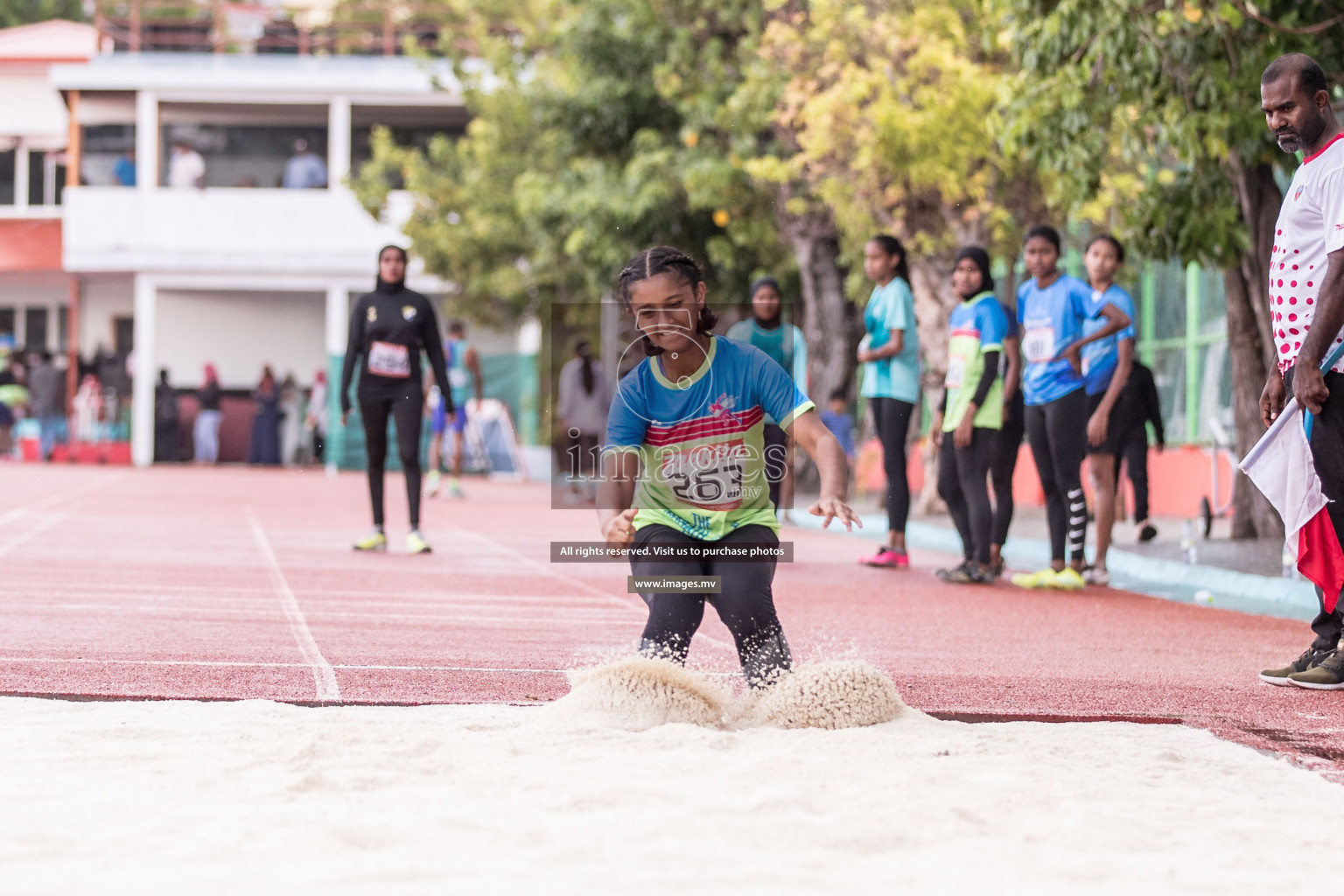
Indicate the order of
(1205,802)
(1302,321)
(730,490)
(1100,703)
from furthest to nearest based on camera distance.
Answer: (1302,321), (1100,703), (730,490), (1205,802)

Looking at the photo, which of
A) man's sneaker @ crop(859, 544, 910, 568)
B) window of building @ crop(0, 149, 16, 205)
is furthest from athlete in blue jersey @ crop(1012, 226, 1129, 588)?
window of building @ crop(0, 149, 16, 205)

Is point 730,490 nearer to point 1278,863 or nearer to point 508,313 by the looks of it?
point 1278,863

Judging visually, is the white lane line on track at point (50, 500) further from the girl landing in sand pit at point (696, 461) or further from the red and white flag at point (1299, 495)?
the red and white flag at point (1299, 495)

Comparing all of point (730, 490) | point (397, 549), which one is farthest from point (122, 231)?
point (730, 490)

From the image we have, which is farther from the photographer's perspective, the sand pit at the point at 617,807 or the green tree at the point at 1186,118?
the green tree at the point at 1186,118

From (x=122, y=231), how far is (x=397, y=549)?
89.2 ft

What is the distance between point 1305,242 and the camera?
5.83 meters

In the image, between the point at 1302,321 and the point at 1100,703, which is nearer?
the point at 1100,703

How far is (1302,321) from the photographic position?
5.83 metres

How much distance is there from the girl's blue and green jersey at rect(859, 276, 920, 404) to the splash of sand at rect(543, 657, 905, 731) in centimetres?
596

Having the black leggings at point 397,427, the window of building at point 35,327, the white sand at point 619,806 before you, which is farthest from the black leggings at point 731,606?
the window of building at point 35,327

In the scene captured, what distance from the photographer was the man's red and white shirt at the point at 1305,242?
560cm

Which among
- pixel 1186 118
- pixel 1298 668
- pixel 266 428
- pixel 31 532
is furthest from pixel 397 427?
pixel 266 428

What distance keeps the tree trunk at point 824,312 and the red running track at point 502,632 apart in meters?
9.72
